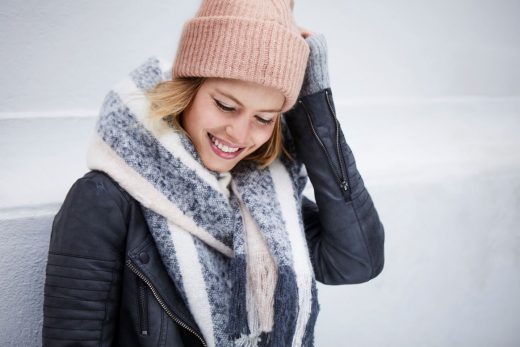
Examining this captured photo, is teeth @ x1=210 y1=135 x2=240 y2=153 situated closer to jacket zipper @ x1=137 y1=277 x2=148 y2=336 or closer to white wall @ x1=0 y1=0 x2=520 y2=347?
jacket zipper @ x1=137 y1=277 x2=148 y2=336

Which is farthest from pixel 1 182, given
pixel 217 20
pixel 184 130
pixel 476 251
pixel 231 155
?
pixel 476 251

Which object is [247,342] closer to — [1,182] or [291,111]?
[291,111]

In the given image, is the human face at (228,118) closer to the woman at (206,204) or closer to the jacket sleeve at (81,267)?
the woman at (206,204)

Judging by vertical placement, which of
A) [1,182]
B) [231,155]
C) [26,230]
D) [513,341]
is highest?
[231,155]

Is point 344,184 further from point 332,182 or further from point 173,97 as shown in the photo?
point 173,97

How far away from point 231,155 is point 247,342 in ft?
1.69

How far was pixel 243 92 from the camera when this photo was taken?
0.96 m

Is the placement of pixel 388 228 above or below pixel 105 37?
Result: below

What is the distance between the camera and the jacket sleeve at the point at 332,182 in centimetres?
114

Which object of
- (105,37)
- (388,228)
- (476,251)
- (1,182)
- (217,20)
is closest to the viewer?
(217,20)

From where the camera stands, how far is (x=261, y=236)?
3.66 ft

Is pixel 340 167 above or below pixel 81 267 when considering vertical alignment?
above

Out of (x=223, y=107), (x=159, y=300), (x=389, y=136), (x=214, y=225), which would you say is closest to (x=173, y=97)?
(x=223, y=107)

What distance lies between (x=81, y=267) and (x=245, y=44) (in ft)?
1.97
